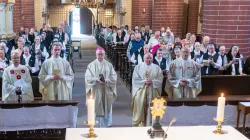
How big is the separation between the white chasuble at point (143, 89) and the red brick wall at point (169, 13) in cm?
1005

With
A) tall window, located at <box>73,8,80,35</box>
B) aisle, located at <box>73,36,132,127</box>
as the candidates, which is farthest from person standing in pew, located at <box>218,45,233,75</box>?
tall window, located at <box>73,8,80,35</box>

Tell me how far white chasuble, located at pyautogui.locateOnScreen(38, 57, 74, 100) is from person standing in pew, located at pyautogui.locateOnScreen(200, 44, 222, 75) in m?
3.61

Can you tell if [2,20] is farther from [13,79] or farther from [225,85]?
[225,85]

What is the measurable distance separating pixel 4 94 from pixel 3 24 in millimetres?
8783

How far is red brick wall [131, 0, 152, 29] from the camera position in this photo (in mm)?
25344

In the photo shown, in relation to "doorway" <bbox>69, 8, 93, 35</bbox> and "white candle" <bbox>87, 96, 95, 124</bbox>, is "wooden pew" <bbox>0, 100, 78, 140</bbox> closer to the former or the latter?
"white candle" <bbox>87, 96, 95, 124</bbox>

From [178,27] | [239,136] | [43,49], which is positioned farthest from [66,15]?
[239,136]

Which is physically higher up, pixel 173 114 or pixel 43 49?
pixel 43 49

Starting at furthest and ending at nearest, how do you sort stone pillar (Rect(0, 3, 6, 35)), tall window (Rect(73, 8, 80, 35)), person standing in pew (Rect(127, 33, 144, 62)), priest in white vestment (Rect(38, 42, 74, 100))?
tall window (Rect(73, 8, 80, 35)) < stone pillar (Rect(0, 3, 6, 35)) < person standing in pew (Rect(127, 33, 144, 62)) < priest in white vestment (Rect(38, 42, 74, 100))

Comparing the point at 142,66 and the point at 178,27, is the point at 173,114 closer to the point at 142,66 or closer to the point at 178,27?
the point at 142,66

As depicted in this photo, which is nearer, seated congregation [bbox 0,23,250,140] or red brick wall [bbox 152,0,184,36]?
seated congregation [bbox 0,23,250,140]

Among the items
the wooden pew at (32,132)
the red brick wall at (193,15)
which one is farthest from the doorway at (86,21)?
the wooden pew at (32,132)

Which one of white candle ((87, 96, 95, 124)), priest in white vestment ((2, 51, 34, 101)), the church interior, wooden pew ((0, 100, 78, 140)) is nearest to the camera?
white candle ((87, 96, 95, 124))

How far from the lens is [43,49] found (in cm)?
1173
